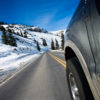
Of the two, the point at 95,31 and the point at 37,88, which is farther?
the point at 37,88

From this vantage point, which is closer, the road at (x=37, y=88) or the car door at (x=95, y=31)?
the car door at (x=95, y=31)

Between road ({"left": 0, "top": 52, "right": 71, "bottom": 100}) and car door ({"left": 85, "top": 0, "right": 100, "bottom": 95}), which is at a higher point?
car door ({"left": 85, "top": 0, "right": 100, "bottom": 95})

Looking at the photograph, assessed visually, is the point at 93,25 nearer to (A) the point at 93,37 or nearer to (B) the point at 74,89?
(A) the point at 93,37

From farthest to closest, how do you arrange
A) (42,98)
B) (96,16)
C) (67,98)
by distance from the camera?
(42,98) < (67,98) < (96,16)

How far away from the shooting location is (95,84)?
38.1 inches

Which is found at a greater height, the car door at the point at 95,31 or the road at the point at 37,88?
the car door at the point at 95,31

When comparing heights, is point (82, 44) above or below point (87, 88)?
above

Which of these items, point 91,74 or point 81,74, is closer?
point 91,74

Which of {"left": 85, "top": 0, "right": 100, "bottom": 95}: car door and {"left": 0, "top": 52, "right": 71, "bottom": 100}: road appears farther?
{"left": 0, "top": 52, "right": 71, "bottom": 100}: road

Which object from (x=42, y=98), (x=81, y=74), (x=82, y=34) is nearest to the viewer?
(x=82, y=34)

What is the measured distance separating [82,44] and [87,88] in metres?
0.66

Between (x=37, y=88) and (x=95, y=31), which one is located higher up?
(x=95, y=31)

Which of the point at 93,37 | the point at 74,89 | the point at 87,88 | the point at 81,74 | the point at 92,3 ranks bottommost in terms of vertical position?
the point at 74,89

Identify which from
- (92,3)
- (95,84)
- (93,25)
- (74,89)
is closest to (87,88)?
(95,84)
